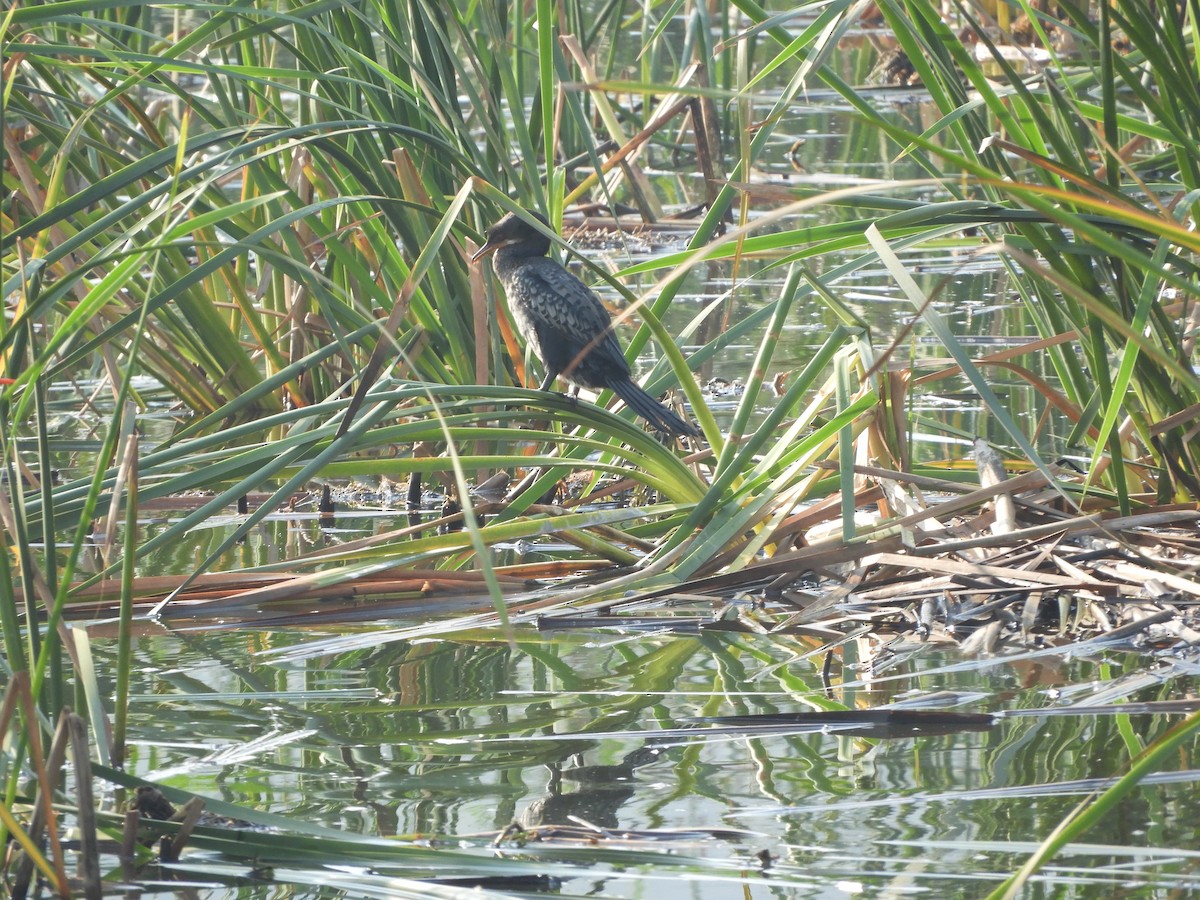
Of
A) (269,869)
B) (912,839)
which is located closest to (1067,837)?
(912,839)

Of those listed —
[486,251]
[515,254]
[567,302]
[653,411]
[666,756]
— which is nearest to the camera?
[666,756]

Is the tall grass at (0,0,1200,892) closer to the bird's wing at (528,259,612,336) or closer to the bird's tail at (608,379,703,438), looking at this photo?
the bird's tail at (608,379,703,438)

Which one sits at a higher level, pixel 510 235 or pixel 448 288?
pixel 510 235

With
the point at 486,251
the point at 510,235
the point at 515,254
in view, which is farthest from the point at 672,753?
the point at 515,254

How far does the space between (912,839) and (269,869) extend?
763 mm

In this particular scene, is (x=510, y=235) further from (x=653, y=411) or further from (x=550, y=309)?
(x=653, y=411)

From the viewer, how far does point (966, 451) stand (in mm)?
3561

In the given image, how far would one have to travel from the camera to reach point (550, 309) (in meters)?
3.72

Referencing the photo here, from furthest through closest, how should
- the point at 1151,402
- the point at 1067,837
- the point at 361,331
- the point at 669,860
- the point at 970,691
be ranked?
1. the point at 1151,402
2. the point at 361,331
3. the point at 970,691
4. the point at 669,860
5. the point at 1067,837

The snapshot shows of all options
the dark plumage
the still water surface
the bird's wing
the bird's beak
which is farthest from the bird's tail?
the still water surface

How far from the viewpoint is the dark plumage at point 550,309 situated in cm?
351

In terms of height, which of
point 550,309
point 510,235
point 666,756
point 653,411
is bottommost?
point 666,756

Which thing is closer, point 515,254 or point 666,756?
point 666,756

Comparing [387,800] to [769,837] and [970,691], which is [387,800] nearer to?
[769,837]
